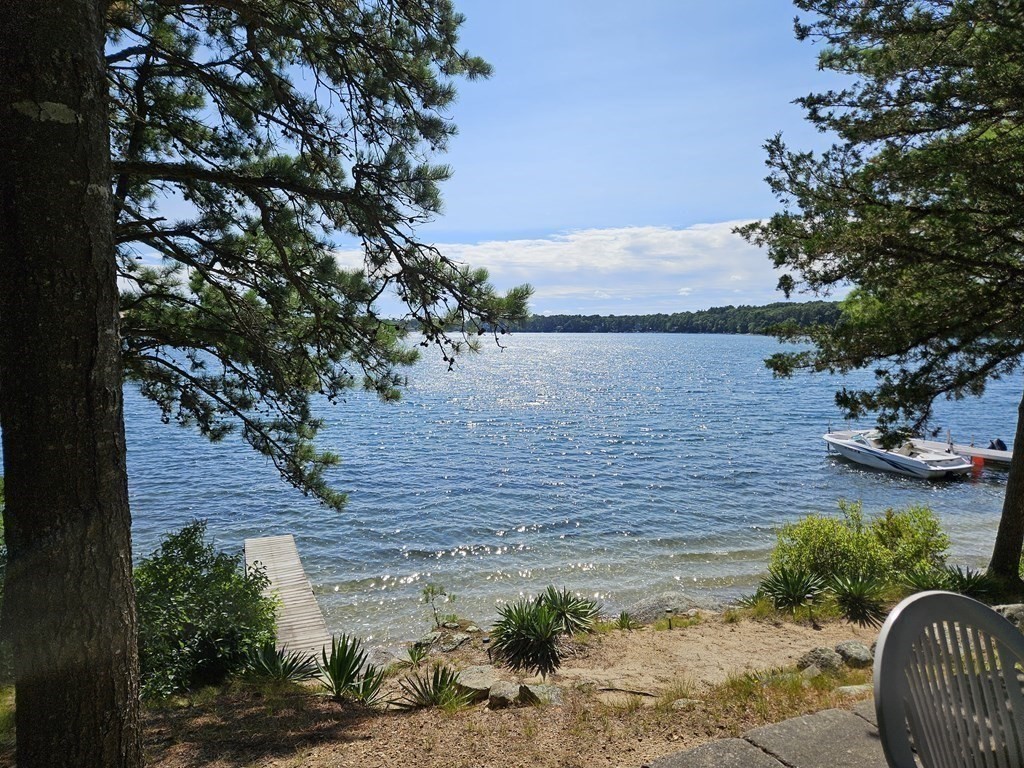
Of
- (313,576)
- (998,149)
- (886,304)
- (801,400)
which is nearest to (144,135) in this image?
(998,149)

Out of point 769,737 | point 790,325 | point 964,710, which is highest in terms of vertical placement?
point 790,325

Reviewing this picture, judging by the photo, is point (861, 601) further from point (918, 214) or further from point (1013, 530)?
point (918, 214)

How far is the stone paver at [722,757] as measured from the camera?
3268 mm

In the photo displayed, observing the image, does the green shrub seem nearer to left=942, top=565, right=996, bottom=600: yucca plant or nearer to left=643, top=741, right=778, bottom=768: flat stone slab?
left=942, top=565, right=996, bottom=600: yucca plant

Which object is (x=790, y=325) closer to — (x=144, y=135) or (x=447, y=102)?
(x=447, y=102)

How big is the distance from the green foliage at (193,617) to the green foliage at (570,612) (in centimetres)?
405

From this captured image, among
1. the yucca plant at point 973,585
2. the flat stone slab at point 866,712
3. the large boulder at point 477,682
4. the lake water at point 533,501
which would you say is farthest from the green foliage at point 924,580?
the large boulder at point 477,682

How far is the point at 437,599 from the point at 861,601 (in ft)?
25.8

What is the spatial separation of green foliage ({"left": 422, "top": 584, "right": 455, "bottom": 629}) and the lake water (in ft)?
1.10

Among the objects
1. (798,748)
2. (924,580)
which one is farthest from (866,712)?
(924,580)

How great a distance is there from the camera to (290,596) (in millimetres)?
11633

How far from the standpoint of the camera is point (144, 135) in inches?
233

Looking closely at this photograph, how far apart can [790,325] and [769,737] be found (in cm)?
793

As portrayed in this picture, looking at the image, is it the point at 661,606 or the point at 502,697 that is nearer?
the point at 502,697
